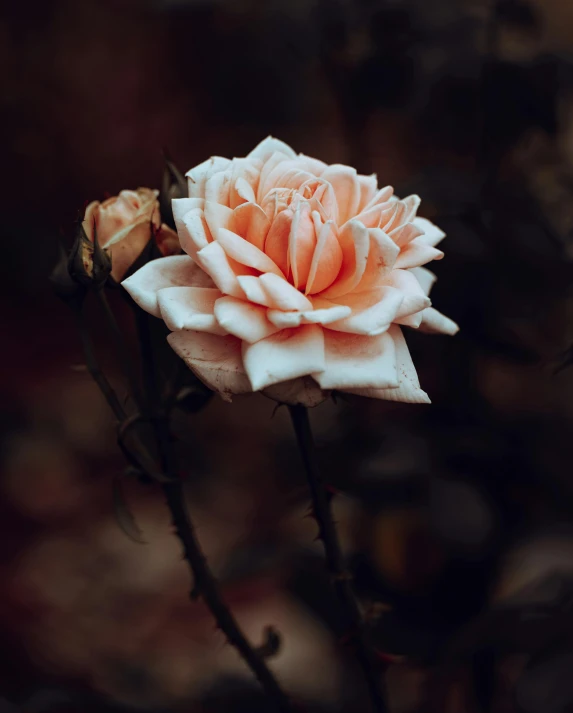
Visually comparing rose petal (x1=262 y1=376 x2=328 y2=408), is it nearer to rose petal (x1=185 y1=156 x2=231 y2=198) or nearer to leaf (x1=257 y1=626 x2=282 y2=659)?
rose petal (x1=185 y1=156 x2=231 y2=198)

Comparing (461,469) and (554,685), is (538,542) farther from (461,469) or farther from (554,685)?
(554,685)

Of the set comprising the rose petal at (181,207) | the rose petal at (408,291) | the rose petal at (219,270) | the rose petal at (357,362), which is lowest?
the rose petal at (357,362)

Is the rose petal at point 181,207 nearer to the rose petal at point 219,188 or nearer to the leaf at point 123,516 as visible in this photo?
the rose petal at point 219,188

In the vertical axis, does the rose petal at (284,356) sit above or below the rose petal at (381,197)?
below

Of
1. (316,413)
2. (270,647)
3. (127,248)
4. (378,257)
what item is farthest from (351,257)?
(316,413)

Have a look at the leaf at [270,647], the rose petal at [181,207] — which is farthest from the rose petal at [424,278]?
the leaf at [270,647]

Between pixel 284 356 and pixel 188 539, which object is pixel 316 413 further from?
pixel 284 356

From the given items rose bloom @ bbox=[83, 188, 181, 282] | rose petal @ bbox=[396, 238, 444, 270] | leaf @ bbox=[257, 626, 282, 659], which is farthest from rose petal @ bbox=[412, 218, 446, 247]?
leaf @ bbox=[257, 626, 282, 659]
